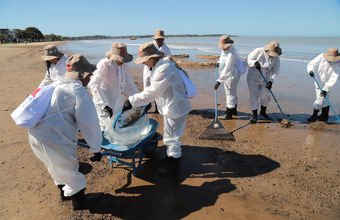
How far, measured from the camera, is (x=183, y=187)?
2.93m

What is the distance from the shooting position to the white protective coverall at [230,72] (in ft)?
16.6

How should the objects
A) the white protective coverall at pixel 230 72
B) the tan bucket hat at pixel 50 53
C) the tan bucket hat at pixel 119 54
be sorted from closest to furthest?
the tan bucket hat at pixel 119 54 → the tan bucket hat at pixel 50 53 → the white protective coverall at pixel 230 72

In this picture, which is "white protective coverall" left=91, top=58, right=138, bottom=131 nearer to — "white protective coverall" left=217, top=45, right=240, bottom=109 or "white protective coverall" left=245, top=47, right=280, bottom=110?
"white protective coverall" left=217, top=45, right=240, bottom=109

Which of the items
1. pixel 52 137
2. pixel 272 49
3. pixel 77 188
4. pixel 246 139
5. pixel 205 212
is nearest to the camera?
pixel 52 137

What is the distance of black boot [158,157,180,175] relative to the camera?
3176 millimetres

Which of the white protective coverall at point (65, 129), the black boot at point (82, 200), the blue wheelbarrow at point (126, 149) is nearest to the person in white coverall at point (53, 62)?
the blue wheelbarrow at point (126, 149)

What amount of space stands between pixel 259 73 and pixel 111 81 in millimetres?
3992

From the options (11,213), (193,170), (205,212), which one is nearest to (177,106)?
(193,170)

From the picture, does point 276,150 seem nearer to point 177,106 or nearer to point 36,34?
point 177,106

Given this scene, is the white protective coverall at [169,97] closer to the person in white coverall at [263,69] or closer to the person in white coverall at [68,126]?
the person in white coverall at [68,126]

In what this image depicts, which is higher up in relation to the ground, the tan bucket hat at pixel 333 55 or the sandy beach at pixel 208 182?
the tan bucket hat at pixel 333 55

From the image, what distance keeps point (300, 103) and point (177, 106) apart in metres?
5.74

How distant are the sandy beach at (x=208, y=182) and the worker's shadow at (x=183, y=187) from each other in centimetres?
1

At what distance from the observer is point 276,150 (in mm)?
3945
